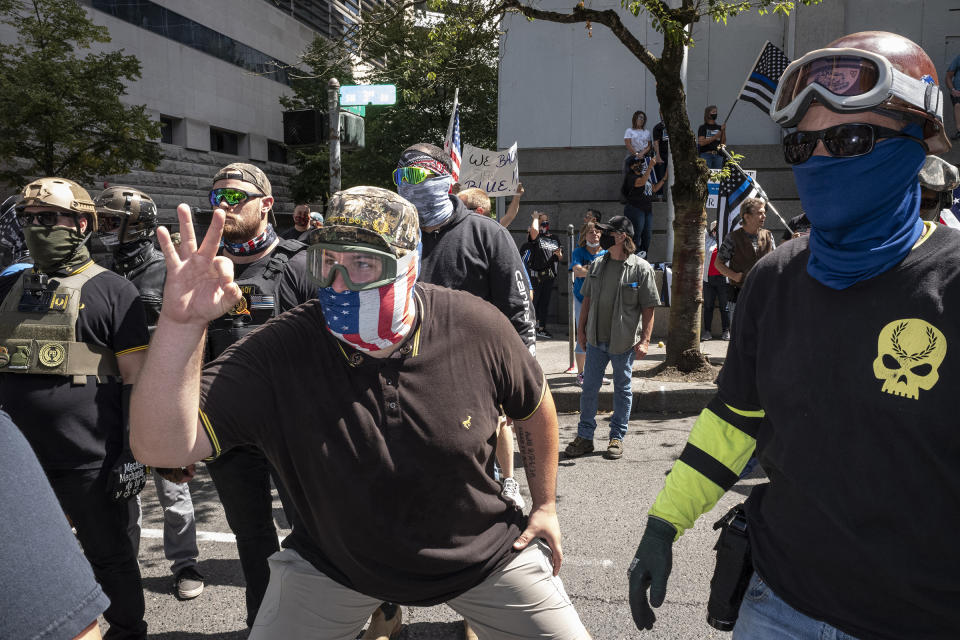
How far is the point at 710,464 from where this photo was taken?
201 centimetres

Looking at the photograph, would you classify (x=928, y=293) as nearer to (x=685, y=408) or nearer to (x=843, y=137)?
(x=843, y=137)

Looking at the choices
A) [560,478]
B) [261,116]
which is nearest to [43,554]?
[560,478]

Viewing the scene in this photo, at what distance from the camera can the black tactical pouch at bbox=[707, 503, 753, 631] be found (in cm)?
189

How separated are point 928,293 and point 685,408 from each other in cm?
653

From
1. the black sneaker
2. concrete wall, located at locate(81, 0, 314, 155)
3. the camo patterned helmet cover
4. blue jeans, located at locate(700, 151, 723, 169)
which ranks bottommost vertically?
the black sneaker

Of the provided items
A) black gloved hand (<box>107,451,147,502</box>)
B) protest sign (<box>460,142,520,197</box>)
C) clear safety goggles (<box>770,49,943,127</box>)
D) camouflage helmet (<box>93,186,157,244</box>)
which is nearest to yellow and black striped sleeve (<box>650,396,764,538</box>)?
clear safety goggles (<box>770,49,943,127</box>)

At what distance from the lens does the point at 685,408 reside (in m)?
7.90

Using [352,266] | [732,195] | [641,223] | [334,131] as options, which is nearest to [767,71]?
[732,195]

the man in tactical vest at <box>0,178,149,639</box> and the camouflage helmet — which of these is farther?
the camouflage helmet

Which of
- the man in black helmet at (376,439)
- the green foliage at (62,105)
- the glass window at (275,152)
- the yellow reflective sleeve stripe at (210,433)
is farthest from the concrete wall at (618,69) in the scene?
the glass window at (275,152)

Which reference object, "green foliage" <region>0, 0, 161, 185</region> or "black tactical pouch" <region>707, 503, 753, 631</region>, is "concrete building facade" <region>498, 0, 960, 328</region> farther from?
"black tactical pouch" <region>707, 503, 753, 631</region>

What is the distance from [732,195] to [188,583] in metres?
6.65

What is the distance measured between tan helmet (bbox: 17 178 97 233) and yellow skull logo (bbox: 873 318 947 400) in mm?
3107

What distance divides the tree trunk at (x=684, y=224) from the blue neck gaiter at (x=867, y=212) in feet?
23.3
